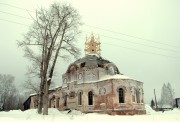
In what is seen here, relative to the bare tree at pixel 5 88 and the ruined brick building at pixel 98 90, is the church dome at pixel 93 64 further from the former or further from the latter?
the bare tree at pixel 5 88

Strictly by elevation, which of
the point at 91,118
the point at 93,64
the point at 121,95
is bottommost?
the point at 91,118

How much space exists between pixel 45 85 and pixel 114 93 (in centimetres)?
1109

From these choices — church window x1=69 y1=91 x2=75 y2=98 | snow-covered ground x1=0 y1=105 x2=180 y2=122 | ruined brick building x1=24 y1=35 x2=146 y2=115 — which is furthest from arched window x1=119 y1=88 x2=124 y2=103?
snow-covered ground x1=0 y1=105 x2=180 y2=122

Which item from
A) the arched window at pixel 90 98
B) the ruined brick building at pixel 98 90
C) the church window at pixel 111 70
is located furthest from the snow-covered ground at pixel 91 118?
the church window at pixel 111 70

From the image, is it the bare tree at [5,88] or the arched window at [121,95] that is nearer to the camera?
the arched window at [121,95]

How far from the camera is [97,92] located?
101 feet

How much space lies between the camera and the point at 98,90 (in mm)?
30828

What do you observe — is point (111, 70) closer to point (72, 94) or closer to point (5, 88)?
point (72, 94)

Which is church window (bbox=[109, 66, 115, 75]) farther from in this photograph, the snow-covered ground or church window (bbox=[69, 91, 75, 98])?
the snow-covered ground

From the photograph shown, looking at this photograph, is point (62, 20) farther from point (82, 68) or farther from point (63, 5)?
point (82, 68)

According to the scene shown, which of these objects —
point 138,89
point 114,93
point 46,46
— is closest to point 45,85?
point 46,46

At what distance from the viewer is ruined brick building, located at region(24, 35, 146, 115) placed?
93.4 ft

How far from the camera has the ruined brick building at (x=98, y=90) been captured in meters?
28.5

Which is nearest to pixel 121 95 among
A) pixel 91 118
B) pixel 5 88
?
pixel 91 118
